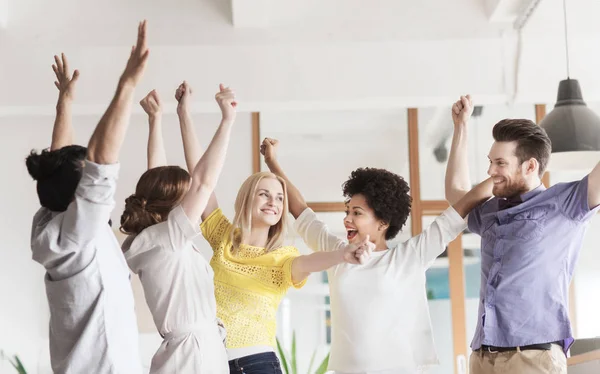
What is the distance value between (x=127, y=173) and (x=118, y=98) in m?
5.06

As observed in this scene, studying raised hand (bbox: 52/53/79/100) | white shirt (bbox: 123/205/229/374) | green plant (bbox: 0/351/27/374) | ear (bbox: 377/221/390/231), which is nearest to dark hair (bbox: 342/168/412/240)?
ear (bbox: 377/221/390/231)

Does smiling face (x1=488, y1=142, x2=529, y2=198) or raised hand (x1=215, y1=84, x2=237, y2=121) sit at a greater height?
raised hand (x1=215, y1=84, x2=237, y2=121)

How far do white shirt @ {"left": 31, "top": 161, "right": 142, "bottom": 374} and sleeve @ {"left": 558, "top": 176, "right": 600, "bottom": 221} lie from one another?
1424 millimetres

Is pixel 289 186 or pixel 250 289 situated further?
pixel 289 186

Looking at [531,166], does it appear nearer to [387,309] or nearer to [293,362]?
[387,309]

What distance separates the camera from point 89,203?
1.92 meters

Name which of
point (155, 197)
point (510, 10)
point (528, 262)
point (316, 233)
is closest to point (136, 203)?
point (155, 197)

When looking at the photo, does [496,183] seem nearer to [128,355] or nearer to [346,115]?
[128,355]

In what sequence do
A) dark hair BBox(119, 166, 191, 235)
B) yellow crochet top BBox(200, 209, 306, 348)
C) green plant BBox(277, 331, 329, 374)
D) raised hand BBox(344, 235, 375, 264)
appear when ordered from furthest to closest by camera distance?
green plant BBox(277, 331, 329, 374)
yellow crochet top BBox(200, 209, 306, 348)
dark hair BBox(119, 166, 191, 235)
raised hand BBox(344, 235, 375, 264)

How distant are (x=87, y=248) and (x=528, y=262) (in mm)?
1403

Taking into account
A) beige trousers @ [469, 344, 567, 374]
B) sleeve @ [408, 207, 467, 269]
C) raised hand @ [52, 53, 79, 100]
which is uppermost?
raised hand @ [52, 53, 79, 100]

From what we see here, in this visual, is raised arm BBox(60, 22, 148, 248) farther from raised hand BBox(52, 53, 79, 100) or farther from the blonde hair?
the blonde hair

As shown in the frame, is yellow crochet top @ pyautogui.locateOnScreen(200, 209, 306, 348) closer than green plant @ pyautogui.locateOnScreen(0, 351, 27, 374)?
Yes

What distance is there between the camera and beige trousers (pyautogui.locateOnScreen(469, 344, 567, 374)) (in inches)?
102
